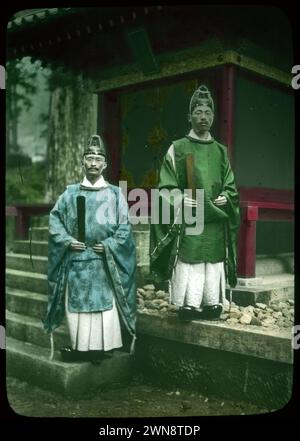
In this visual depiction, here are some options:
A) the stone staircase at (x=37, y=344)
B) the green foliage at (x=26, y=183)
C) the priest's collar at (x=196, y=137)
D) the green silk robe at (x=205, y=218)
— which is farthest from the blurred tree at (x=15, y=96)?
the priest's collar at (x=196, y=137)

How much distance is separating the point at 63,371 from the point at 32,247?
5.54 feet

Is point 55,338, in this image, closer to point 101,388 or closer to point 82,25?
point 101,388

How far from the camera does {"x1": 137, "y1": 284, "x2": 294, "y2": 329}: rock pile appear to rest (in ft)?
13.1

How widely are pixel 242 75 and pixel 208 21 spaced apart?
2.58 ft

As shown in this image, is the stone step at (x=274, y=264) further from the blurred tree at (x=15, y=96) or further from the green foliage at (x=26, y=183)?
the blurred tree at (x=15, y=96)

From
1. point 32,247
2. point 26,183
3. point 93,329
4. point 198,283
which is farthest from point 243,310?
point 26,183

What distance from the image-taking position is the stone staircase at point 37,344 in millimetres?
4043

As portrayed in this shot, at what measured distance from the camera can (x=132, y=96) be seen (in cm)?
510

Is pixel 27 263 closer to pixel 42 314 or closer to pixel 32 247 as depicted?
pixel 32 247

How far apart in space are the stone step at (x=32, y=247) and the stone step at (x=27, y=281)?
234mm

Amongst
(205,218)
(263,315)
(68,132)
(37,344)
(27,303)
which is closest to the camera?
(205,218)

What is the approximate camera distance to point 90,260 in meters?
3.97

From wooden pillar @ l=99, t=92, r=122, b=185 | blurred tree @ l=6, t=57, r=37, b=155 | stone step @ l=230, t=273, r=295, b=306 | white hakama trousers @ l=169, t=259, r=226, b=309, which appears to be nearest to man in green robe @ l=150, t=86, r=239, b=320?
white hakama trousers @ l=169, t=259, r=226, b=309

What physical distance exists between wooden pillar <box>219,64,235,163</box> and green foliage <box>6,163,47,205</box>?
70.3 inches
